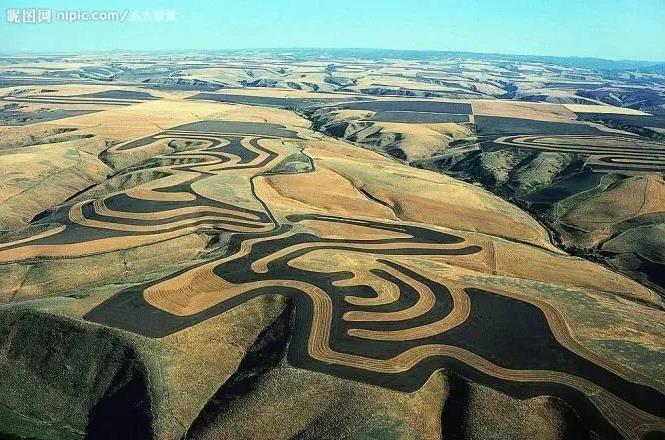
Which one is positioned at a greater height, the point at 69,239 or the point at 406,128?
the point at 406,128

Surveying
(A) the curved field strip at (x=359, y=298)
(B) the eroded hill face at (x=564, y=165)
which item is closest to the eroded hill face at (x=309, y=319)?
(A) the curved field strip at (x=359, y=298)

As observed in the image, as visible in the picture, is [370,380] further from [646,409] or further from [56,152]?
[56,152]

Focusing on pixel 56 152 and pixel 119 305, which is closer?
pixel 119 305

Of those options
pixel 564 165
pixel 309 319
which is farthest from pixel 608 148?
pixel 309 319

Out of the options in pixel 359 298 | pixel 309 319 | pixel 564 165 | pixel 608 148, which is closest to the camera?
pixel 309 319

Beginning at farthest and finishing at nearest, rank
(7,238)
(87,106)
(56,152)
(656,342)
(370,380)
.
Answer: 1. (87,106)
2. (56,152)
3. (7,238)
4. (656,342)
5. (370,380)

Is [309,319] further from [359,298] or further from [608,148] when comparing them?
[608,148]

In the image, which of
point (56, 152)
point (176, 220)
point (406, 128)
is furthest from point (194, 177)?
point (406, 128)

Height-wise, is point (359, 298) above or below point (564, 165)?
below

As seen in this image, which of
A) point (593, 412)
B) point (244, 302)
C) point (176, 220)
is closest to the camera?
point (593, 412)

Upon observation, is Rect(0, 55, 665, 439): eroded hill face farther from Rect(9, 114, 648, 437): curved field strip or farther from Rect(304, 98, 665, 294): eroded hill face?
Rect(304, 98, 665, 294): eroded hill face
